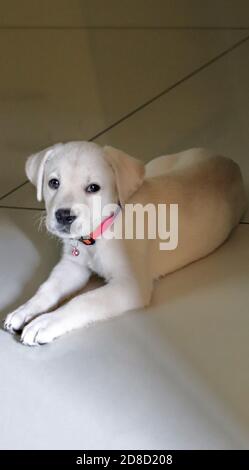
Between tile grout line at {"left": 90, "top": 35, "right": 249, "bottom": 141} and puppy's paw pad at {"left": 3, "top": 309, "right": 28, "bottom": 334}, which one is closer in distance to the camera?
puppy's paw pad at {"left": 3, "top": 309, "right": 28, "bottom": 334}

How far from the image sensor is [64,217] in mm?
1822

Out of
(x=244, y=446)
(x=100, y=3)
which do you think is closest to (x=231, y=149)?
(x=244, y=446)

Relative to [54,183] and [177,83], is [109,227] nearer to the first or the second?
[54,183]

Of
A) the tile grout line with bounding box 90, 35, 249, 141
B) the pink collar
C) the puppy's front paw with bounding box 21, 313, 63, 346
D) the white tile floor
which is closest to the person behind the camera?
the white tile floor

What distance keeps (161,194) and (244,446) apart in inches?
29.8

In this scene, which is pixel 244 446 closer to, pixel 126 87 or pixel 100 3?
pixel 126 87

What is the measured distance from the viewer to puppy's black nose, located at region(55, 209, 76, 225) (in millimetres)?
1820

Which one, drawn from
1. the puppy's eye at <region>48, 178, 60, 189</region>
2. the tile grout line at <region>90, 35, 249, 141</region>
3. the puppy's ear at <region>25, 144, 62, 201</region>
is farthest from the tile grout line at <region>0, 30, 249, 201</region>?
the puppy's eye at <region>48, 178, 60, 189</region>

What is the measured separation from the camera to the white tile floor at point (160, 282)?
5.25 feet

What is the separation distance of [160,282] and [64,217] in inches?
14.9

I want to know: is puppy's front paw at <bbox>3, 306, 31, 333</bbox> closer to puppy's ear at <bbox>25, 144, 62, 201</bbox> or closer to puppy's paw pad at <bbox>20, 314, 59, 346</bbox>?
puppy's paw pad at <bbox>20, 314, 59, 346</bbox>

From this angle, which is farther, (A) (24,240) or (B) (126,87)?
(B) (126,87)

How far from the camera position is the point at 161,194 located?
80.6 inches

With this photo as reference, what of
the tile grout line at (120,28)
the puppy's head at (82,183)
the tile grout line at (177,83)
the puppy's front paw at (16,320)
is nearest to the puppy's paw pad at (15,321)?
the puppy's front paw at (16,320)
